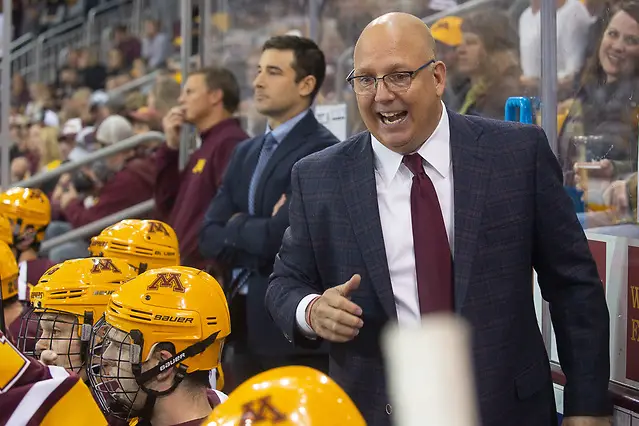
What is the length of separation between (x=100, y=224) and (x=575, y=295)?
14.9 feet

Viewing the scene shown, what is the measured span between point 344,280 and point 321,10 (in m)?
3.01

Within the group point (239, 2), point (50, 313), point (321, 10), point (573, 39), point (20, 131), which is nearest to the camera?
point (50, 313)

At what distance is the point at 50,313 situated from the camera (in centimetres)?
310

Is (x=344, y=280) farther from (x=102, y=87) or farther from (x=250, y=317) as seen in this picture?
(x=102, y=87)

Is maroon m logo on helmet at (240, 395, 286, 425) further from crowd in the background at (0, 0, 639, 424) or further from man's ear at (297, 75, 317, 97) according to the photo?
man's ear at (297, 75, 317, 97)

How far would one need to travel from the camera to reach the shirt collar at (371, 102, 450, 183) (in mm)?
2482

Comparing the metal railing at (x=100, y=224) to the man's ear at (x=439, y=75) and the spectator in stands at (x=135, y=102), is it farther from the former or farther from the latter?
the man's ear at (x=439, y=75)

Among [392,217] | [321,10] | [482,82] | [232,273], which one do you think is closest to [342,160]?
[392,217]

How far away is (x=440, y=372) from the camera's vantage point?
2391mm

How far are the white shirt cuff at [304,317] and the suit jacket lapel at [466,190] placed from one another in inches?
13.7

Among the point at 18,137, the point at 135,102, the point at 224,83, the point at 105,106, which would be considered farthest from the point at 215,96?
the point at 18,137

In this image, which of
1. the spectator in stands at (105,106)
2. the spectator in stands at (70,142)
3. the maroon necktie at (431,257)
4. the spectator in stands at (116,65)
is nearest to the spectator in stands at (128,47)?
the spectator in stands at (116,65)

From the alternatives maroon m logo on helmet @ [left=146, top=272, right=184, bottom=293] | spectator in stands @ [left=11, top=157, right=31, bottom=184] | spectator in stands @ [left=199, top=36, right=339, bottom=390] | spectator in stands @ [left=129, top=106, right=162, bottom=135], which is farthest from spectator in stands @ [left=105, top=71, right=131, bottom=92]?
maroon m logo on helmet @ [left=146, top=272, right=184, bottom=293]

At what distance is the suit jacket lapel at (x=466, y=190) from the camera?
93.6 inches
